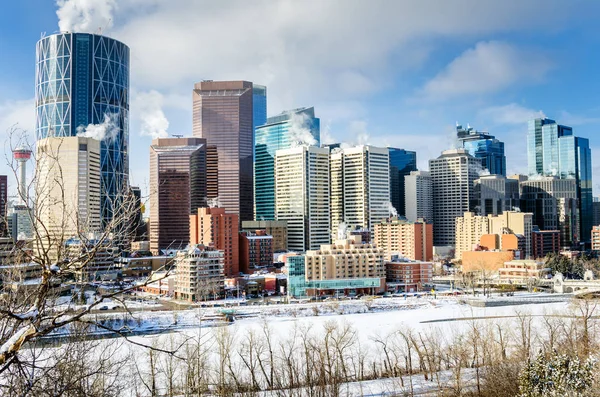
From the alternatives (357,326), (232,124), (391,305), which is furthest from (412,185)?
(357,326)

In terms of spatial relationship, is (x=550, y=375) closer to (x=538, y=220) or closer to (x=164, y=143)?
(x=164, y=143)

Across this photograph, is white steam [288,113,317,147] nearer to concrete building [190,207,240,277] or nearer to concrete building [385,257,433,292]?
concrete building [190,207,240,277]

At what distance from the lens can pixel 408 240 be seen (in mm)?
72062

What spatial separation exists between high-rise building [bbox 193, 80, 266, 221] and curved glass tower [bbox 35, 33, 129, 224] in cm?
1655

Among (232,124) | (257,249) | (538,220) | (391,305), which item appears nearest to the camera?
(391,305)

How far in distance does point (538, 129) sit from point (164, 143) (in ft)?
300

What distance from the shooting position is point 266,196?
366 ft

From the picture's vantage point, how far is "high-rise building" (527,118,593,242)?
387 feet

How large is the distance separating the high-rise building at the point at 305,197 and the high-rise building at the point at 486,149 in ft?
219

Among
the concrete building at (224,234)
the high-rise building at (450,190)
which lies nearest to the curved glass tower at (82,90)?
the concrete building at (224,234)

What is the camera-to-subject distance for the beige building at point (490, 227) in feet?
257

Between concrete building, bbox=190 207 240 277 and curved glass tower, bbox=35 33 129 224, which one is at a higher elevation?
curved glass tower, bbox=35 33 129 224

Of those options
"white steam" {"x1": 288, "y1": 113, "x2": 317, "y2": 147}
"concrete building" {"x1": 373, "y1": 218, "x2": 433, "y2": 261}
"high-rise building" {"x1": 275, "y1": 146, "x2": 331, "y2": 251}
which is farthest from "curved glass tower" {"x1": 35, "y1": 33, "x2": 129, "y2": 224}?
"concrete building" {"x1": 373, "y1": 218, "x2": 433, "y2": 261}

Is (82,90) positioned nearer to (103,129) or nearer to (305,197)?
(103,129)
